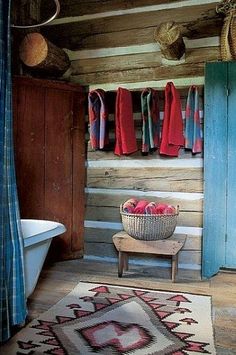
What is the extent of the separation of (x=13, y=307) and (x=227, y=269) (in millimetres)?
1861

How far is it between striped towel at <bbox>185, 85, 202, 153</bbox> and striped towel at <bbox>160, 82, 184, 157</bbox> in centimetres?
6

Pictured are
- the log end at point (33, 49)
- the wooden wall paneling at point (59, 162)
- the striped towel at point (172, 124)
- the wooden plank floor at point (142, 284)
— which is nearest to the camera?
the wooden plank floor at point (142, 284)

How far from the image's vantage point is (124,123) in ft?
10.5

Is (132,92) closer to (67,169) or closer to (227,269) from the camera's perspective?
(67,169)

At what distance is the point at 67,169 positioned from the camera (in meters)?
3.57

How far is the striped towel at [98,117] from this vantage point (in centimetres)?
330

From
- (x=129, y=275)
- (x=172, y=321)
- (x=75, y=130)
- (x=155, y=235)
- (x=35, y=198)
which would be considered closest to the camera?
(x=172, y=321)

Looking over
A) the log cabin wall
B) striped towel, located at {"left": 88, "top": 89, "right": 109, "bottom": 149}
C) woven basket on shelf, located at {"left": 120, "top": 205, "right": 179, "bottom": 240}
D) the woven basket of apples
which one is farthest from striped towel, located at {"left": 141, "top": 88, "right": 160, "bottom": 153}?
woven basket on shelf, located at {"left": 120, "top": 205, "right": 179, "bottom": 240}

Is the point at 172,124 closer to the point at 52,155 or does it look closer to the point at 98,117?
the point at 98,117

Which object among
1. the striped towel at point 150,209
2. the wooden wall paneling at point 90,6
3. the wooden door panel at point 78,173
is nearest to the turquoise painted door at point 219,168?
the striped towel at point 150,209

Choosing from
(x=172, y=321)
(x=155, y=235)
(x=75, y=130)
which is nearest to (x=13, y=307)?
(x=172, y=321)

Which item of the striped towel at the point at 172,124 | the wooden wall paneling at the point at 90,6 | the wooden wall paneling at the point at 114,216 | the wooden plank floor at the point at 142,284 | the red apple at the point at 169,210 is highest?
the wooden wall paneling at the point at 90,6

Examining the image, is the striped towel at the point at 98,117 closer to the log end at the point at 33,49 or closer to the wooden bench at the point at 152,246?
the log end at the point at 33,49

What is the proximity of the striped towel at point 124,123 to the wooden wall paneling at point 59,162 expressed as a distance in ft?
1.97
